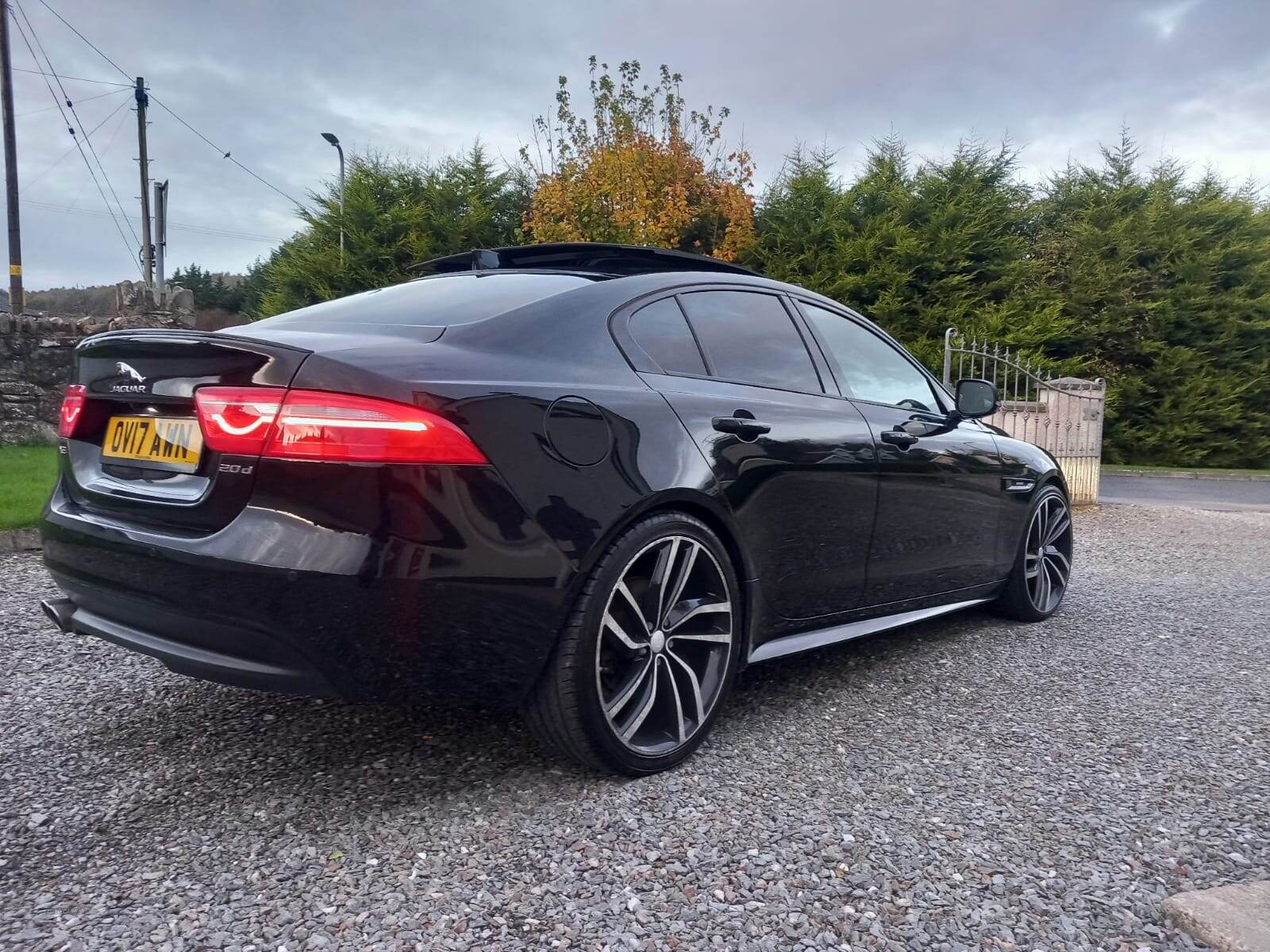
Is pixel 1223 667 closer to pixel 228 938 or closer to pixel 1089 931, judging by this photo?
pixel 1089 931

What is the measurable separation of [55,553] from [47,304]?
2900 centimetres

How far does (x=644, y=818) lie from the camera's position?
2441 millimetres

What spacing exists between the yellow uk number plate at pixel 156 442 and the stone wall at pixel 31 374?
10.4 metres

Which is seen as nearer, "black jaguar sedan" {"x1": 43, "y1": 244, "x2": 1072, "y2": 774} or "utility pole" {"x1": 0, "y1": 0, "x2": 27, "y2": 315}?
"black jaguar sedan" {"x1": 43, "y1": 244, "x2": 1072, "y2": 774}

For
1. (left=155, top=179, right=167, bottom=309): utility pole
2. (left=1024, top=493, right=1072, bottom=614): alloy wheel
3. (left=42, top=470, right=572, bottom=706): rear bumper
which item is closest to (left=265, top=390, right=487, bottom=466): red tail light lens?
(left=42, top=470, right=572, bottom=706): rear bumper

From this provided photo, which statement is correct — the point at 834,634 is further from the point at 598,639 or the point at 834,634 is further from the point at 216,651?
the point at 216,651

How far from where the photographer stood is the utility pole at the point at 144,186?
1053 inches

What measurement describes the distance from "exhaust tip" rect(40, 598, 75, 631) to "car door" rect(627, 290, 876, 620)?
167 centimetres

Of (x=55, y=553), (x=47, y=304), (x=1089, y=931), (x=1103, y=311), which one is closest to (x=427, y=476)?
(x=55, y=553)

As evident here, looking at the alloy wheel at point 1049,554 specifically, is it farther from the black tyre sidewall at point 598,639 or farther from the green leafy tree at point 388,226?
the green leafy tree at point 388,226

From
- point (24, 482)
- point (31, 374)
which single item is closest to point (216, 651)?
point (24, 482)

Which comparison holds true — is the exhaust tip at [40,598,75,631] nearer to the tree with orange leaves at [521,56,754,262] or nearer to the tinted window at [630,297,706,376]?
the tinted window at [630,297,706,376]

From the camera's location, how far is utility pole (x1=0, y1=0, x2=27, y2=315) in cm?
1792

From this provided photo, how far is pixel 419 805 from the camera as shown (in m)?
2.48
